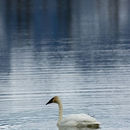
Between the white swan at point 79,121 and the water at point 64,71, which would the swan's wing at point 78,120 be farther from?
the water at point 64,71

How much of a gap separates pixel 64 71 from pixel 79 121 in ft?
30.0

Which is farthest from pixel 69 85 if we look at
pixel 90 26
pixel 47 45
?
pixel 90 26

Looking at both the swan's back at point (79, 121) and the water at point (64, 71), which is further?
the water at point (64, 71)

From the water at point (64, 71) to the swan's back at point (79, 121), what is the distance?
0.70 feet

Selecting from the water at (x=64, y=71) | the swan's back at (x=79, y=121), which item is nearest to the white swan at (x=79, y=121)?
the swan's back at (x=79, y=121)

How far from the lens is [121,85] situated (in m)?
22.4

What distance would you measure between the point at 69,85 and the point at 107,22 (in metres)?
27.7

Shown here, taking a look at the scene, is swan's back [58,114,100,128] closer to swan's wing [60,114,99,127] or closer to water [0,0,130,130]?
swan's wing [60,114,99,127]

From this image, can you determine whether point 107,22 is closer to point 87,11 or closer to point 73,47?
point 87,11

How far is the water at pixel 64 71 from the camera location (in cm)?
1812

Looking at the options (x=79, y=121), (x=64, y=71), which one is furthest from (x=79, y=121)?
(x=64, y=71)

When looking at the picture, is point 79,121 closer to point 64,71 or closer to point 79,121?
point 79,121

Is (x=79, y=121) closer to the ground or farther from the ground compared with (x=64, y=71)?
closer to the ground

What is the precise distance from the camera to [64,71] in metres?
25.5
